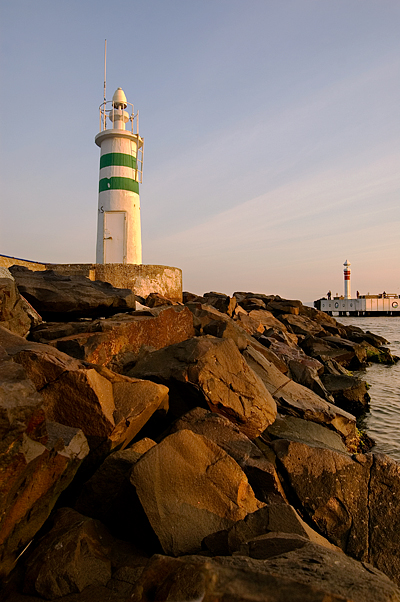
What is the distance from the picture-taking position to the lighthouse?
68.3 feet

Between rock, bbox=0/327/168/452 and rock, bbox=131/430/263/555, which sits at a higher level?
rock, bbox=0/327/168/452

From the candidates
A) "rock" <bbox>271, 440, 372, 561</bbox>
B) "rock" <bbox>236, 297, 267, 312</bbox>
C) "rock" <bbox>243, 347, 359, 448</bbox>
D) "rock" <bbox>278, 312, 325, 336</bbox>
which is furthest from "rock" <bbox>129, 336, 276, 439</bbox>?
"rock" <bbox>236, 297, 267, 312</bbox>

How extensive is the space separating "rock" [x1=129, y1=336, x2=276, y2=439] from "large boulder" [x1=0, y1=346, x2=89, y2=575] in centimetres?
177

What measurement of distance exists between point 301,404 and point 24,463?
187 inches

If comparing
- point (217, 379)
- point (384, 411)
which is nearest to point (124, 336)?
point (217, 379)

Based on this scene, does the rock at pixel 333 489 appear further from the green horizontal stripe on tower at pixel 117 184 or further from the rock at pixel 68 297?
the green horizontal stripe on tower at pixel 117 184

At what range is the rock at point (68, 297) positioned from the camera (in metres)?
7.73

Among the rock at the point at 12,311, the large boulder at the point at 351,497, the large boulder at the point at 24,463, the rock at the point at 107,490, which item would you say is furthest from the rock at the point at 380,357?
the large boulder at the point at 24,463

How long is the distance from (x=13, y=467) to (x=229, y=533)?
146 centimetres

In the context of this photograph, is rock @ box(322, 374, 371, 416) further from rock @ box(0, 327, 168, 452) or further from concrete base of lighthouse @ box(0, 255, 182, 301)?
concrete base of lighthouse @ box(0, 255, 182, 301)

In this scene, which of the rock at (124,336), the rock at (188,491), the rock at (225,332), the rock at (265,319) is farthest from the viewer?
the rock at (265,319)

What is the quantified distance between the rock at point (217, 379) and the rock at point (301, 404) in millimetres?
1108

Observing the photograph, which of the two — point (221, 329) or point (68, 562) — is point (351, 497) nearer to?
point (68, 562)

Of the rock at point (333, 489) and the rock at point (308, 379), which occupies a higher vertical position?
the rock at point (308, 379)
